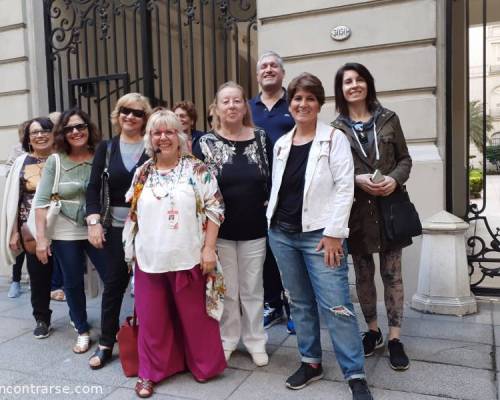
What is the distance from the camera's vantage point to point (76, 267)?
411 centimetres

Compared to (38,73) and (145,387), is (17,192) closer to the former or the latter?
(145,387)

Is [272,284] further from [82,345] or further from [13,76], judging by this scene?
[13,76]

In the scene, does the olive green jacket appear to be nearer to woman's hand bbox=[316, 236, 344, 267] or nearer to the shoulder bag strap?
woman's hand bbox=[316, 236, 344, 267]

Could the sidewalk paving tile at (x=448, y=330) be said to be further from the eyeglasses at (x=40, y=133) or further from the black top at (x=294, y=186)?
the eyeglasses at (x=40, y=133)

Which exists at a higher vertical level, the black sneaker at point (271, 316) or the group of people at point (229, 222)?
the group of people at point (229, 222)

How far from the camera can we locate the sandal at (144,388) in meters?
3.24

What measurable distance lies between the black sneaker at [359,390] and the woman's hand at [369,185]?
3.78ft

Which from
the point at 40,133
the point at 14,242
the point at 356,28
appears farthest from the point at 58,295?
the point at 356,28

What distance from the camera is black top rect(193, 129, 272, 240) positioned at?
348 centimetres

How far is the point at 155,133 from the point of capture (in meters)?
3.32

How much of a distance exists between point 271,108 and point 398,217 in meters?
1.48

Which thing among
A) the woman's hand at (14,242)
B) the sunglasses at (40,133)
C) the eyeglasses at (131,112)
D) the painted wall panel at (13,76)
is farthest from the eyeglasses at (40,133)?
the painted wall panel at (13,76)

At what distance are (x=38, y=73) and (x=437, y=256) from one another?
5.55 metres

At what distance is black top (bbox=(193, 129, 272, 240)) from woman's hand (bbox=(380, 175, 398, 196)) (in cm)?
78
